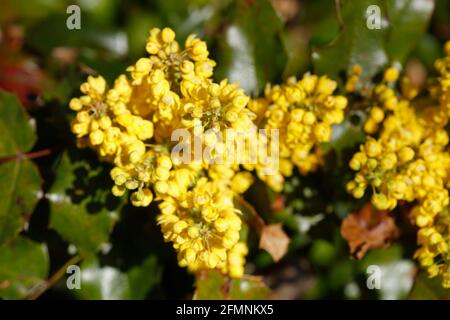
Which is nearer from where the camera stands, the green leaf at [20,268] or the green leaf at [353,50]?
the green leaf at [353,50]

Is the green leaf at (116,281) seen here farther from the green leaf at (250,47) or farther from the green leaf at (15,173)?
the green leaf at (250,47)

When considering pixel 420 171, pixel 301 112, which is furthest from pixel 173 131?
pixel 420 171

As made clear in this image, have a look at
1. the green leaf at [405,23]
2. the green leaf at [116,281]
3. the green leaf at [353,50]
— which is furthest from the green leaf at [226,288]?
the green leaf at [405,23]

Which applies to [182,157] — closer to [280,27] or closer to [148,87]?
[148,87]

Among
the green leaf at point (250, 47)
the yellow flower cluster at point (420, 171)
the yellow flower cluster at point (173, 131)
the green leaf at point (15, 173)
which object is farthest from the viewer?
the green leaf at point (250, 47)
